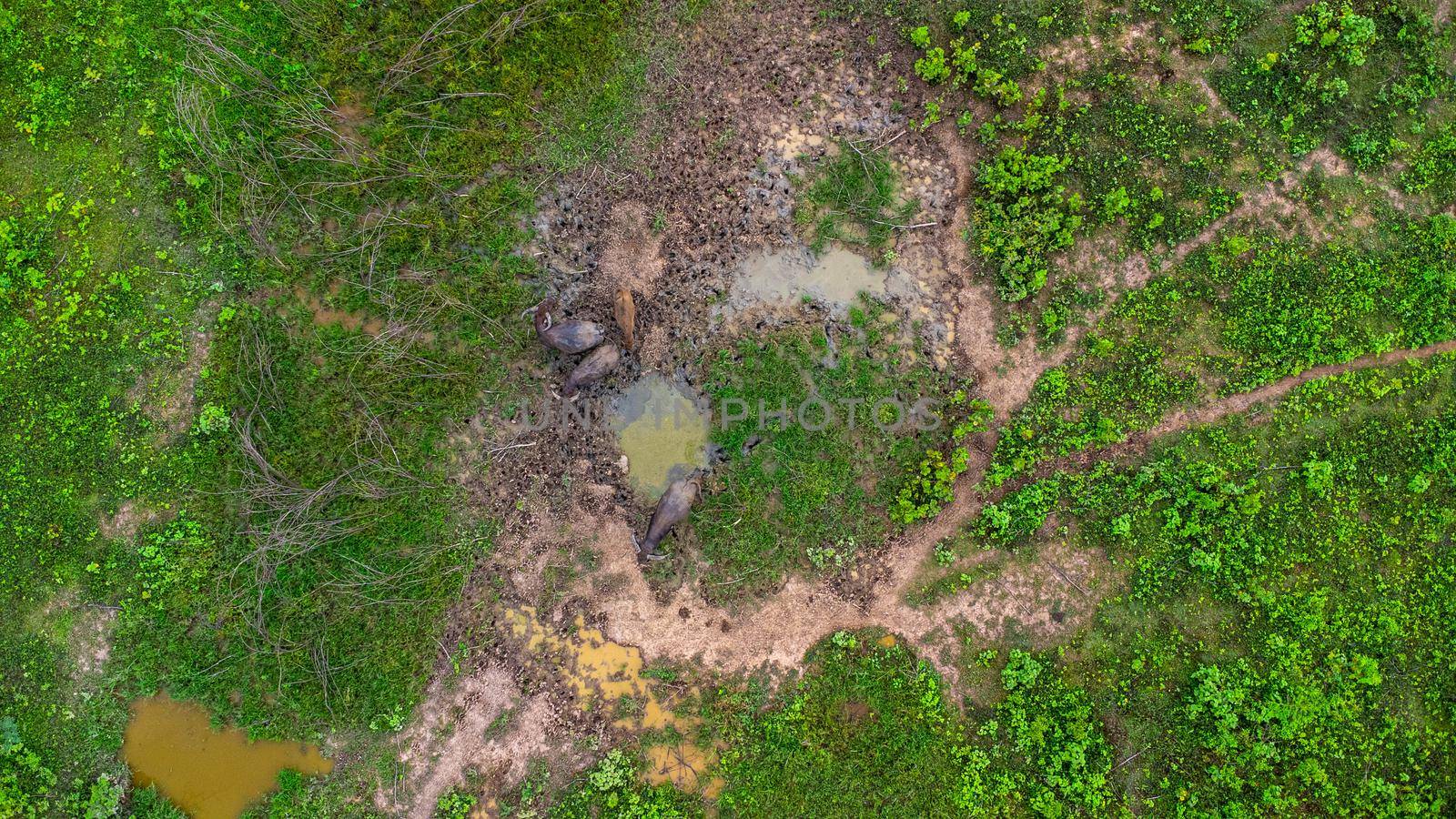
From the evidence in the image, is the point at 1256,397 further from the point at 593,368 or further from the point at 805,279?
the point at 593,368

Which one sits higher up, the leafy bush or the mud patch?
the leafy bush

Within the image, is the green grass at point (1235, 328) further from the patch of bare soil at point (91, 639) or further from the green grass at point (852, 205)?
the patch of bare soil at point (91, 639)

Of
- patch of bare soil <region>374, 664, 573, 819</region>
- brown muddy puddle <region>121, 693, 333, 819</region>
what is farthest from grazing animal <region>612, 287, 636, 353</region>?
brown muddy puddle <region>121, 693, 333, 819</region>

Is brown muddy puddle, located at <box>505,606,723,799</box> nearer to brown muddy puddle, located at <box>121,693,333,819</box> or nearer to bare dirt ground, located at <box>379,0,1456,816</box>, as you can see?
bare dirt ground, located at <box>379,0,1456,816</box>

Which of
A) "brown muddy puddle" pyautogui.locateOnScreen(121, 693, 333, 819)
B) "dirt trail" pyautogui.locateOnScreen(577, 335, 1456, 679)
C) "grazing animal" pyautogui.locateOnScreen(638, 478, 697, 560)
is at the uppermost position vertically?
"grazing animal" pyautogui.locateOnScreen(638, 478, 697, 560)

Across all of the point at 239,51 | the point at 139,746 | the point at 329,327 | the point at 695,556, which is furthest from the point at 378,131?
the point at 139,746

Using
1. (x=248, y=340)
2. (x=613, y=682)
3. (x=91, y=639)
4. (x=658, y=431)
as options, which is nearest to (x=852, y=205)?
(x=658, y=431)
